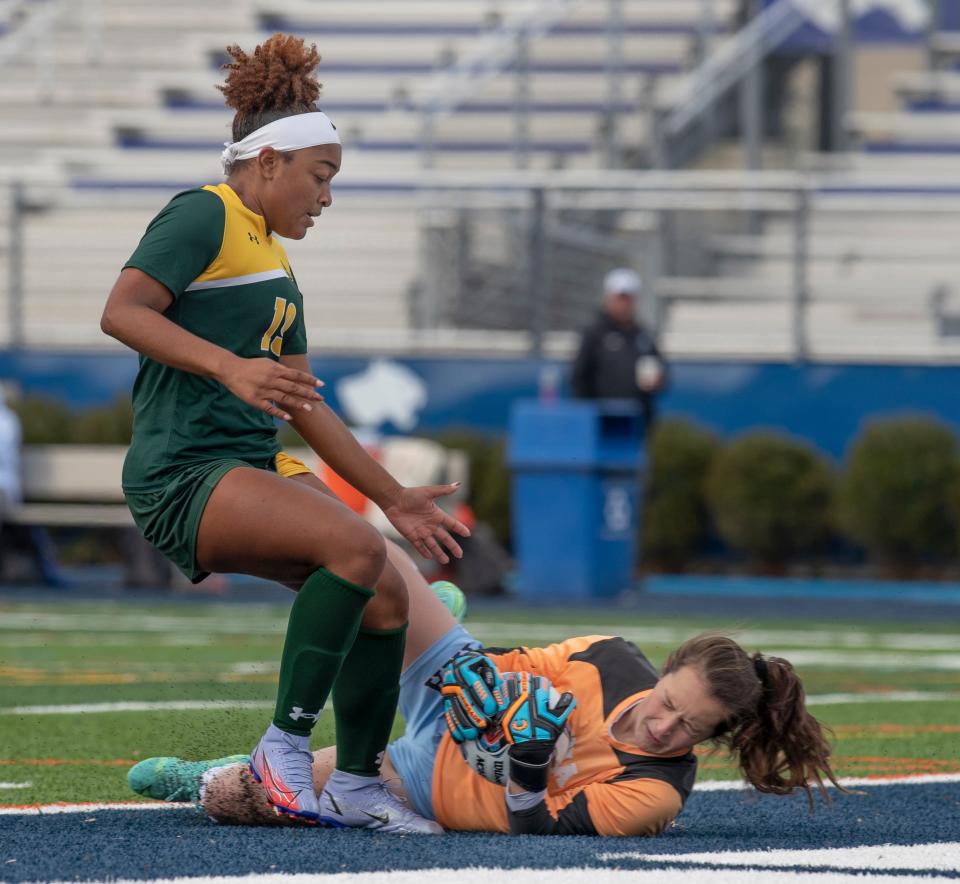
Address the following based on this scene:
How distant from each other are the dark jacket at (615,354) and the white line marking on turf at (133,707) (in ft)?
23.4

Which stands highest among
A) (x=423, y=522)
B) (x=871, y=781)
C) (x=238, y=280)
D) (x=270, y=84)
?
(x=270, y=84)

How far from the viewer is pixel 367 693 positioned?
4.27 metres

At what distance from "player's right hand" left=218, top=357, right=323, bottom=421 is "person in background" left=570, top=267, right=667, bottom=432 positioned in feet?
32.4

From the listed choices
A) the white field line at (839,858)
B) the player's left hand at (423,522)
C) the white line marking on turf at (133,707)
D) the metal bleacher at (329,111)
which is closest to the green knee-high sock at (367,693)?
the player's left hand at (423,522)

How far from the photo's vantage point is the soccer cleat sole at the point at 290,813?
4246mm

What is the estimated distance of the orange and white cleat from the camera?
167 inches

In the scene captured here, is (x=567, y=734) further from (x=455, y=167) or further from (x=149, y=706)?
(x=455, y=167)

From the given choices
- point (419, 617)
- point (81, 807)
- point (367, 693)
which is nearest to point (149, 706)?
point (81, 807)

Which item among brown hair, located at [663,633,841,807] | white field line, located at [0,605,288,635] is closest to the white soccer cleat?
brown hair, located at [663,633,841,807]

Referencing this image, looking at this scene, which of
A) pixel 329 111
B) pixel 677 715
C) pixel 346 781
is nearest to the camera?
pixel 677 715

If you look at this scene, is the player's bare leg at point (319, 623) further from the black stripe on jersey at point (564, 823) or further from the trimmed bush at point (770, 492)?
the trimmed bush at point (770, 492)

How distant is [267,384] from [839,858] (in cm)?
161

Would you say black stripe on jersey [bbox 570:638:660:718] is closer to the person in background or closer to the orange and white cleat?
the orange and white cleat

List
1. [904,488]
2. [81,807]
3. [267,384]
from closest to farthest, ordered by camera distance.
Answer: [267,384] < [81,807] < [904,488]
